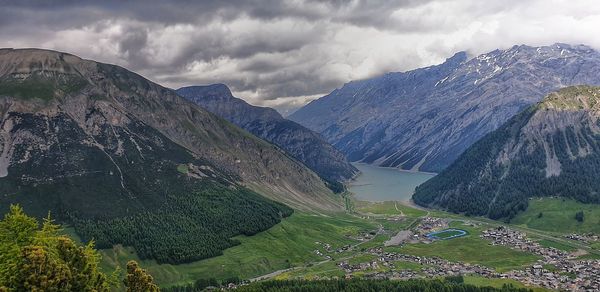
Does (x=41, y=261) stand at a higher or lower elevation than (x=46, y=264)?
higher

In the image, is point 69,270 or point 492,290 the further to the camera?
point 492,290

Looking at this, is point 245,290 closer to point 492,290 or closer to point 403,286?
point 403,286

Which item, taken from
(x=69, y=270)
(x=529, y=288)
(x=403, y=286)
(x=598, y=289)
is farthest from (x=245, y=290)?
(x=69, y=270)

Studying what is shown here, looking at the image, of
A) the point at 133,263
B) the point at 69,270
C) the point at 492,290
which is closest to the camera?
the point at 69,270

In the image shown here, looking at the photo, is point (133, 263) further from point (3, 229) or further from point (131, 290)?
point (3, 229)

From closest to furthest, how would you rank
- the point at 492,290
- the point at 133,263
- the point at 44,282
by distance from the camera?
the point at 44,282
the point at 133,263
the point at 492,290

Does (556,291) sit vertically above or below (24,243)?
below

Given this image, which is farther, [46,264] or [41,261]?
[46,264]

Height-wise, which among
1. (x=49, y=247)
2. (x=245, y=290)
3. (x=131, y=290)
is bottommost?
(x=245, y=290)
